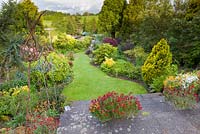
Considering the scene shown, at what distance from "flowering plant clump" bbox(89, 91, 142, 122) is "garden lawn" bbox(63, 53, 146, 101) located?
8.11 ft

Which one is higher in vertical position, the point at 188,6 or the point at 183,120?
the point at 188,6

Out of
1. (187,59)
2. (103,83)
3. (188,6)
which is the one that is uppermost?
(188,6)

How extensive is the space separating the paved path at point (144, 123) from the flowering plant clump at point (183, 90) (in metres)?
0.20

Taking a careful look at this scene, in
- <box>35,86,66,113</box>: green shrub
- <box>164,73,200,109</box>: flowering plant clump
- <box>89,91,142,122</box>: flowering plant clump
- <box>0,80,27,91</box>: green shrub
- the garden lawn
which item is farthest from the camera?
the garden lawn

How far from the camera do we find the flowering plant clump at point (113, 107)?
4.87 meters

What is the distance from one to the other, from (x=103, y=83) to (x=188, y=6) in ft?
19.5

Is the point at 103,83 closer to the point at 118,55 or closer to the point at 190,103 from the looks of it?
the point at 190,103

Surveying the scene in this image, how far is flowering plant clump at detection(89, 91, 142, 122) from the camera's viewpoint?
4871 mm

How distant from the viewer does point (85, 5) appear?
1150 cm

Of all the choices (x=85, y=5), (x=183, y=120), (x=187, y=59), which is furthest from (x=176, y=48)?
(x=183, y=120)

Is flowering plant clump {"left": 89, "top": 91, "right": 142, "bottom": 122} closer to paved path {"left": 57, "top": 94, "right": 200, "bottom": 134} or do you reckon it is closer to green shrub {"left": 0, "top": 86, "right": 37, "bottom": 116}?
paved path {"left": 57, "top": 94, "right": 200, "bottom": 134}

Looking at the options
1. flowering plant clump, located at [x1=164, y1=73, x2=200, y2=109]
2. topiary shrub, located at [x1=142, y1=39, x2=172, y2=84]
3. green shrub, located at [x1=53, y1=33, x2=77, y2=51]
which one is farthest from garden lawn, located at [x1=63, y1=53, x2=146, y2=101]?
green shrub, located at [x1=53, y1=33, x2=77, y2=51]

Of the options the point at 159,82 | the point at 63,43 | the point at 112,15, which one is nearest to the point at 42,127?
the point at 159,82

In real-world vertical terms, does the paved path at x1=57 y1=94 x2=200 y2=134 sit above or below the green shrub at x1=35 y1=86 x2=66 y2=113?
below
